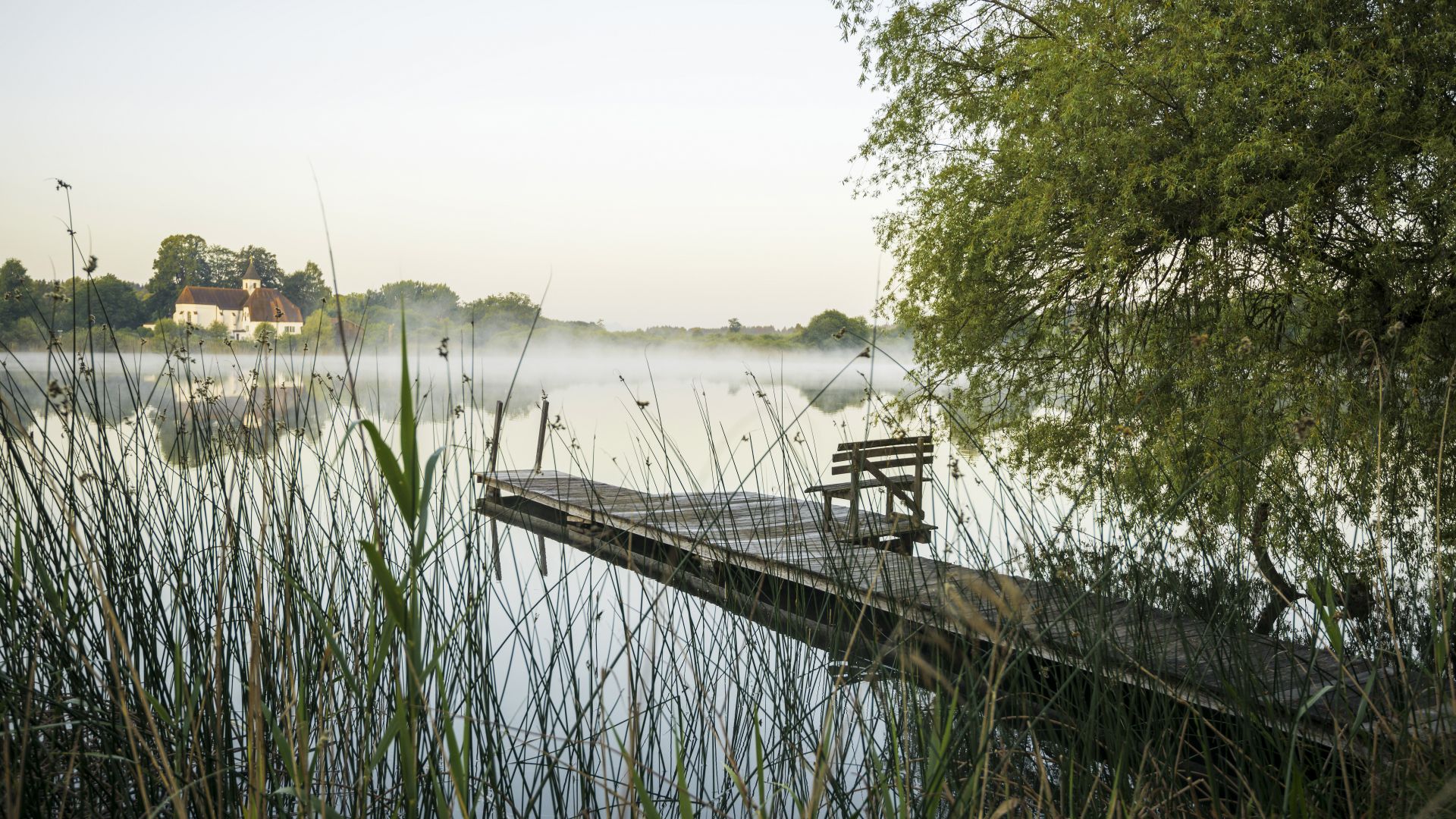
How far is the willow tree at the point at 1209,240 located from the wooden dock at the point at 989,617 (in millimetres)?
1023

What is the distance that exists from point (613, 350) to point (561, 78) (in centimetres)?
3270

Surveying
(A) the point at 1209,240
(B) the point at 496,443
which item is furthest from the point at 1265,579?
(A) the point at 1209,240

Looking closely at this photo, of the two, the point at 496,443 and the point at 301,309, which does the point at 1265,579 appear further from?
the point at 301,309

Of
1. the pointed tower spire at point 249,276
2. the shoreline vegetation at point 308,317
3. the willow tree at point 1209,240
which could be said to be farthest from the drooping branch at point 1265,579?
the pointed tower spire at point 249,276

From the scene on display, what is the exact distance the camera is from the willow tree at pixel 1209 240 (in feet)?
15.8

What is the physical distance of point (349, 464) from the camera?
6.99 meters

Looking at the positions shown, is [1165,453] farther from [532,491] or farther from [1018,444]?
[532,491]

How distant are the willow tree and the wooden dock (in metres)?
1.02

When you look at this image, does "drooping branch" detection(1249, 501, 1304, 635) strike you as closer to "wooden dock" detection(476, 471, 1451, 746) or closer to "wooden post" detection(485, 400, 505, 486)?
"wooden dock" detection(476, 471, 1451, 746)

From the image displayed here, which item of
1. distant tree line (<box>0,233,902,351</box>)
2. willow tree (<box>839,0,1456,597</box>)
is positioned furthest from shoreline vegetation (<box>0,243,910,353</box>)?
willow tree (<box>839,0,1456,597</box>)

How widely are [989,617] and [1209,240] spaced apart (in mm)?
3763

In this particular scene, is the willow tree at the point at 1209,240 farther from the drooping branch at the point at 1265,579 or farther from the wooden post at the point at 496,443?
the wooden post at the point at 496,443

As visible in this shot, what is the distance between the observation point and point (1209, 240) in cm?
Answer: 601

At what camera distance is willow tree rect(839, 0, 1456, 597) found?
4816 millimetres
